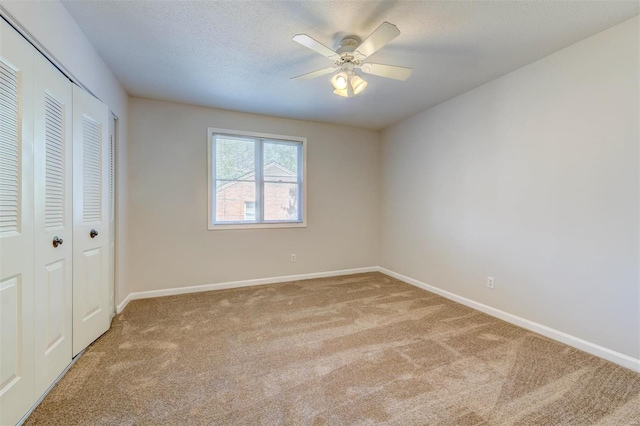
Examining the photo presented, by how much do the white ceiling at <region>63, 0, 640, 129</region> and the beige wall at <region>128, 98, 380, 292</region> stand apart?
0.58 m

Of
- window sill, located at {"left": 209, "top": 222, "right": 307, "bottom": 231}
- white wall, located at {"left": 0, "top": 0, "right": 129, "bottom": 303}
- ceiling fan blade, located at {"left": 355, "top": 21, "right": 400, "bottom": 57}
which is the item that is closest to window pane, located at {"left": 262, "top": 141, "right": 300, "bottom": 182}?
window sill, located at {"left": 209, "top": 222, "right": 307, "bottom": 231}

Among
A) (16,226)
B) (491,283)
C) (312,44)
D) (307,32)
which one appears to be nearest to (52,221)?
(16,226)

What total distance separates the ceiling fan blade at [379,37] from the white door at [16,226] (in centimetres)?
197

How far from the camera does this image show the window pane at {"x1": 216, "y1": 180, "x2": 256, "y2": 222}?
380 cm

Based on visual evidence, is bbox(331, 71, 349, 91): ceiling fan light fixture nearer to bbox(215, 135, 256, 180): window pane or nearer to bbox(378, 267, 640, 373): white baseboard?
bbox(215, 135, 256, 180): window pane

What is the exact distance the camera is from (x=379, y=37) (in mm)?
1755

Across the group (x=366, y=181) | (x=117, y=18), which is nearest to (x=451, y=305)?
(x=366, y=181)

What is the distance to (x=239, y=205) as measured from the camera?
3914mm

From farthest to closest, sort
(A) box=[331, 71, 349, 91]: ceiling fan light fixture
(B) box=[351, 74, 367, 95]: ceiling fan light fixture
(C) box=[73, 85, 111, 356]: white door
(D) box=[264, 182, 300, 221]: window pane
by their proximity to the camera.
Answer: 1. (D) box=[264, 182, 300, 221]: window pane
2. (B) box=[351, 74, 367, 95]: ceiling fan light fixture
3. (A) box=[331, 71, 349, 91]: ceiling fan light fixture
4. (C) box=[73, 85, 111, 356]: white door

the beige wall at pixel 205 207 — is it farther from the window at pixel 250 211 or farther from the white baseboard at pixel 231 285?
the window at pixel 250 211

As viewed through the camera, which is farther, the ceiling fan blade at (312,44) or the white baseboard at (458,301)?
the white baseboard at (458,301)

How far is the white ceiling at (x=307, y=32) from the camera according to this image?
1.81 meters

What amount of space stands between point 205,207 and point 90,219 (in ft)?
4.93

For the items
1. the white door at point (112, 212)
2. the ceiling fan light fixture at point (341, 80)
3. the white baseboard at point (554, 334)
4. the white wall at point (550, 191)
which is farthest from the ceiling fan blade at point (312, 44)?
the white baseboard at point (554, 334)
